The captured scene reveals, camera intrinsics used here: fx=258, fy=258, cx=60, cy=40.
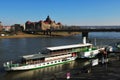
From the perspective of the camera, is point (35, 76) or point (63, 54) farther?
point (63, 54)

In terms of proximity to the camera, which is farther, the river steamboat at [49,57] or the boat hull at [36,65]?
the river steamboat at [49,57]

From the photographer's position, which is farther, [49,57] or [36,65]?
[49,57]

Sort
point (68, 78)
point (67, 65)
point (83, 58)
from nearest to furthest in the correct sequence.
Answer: point (68, 78) < point (67, 65) < point (83, 58)

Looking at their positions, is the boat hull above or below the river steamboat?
below

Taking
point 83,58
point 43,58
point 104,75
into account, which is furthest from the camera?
point 83,58

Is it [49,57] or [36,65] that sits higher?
[49,57]

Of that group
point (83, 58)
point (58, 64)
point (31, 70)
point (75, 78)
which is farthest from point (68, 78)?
point (83, 58)

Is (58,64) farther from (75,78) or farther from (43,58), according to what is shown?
(75,78)

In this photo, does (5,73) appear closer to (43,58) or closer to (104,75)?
(43,58)

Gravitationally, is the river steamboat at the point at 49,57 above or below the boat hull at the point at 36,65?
above

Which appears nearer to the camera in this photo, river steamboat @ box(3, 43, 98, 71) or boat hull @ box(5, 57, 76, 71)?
boat hull @ box(5, 57, 76, 71)
